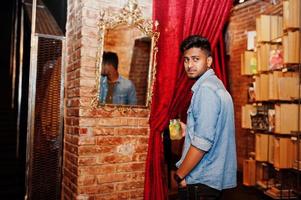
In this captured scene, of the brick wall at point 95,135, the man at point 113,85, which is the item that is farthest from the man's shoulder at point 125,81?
the brick wall at point 95,135

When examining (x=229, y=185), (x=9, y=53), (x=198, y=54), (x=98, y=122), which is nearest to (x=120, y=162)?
(x=98, y=122)

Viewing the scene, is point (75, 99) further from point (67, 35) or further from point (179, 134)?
point (179, 134)

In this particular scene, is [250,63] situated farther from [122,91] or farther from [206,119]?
[206,119]

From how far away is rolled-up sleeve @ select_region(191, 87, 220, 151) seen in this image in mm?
1699

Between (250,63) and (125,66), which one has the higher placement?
(250,63)

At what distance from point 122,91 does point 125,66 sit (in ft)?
0.68

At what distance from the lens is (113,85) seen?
2.48 m

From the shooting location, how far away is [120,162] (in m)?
2.47

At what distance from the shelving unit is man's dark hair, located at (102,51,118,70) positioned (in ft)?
7.57

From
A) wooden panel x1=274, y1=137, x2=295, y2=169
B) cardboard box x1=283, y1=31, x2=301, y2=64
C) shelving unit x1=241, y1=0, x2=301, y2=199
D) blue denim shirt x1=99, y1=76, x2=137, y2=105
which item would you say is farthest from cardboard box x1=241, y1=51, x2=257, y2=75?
blue denim shirt x1=99, y1=76, x2=137, y2=105

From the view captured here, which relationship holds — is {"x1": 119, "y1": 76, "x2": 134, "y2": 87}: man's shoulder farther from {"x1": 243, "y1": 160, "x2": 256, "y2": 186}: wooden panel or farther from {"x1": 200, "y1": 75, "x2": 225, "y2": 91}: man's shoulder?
{"x1": 243, "y1": 160, "x2": 256, "y2": 186}: wooden panel

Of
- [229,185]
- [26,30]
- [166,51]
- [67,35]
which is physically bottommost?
[229,185]

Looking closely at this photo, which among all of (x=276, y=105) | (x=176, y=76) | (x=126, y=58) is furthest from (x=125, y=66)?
(x=276, y=105)

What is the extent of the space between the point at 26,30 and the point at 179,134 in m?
3.43
